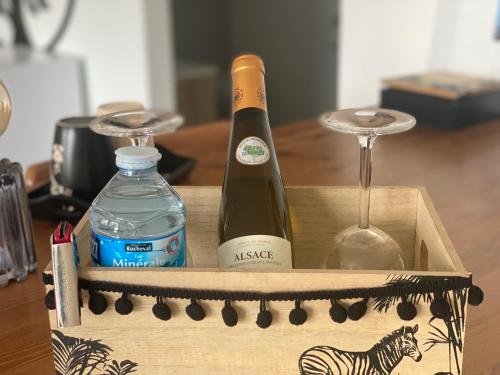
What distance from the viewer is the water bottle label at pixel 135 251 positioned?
543mm

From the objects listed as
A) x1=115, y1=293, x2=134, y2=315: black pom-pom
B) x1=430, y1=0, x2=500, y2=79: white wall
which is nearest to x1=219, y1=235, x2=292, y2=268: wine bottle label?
x1=115, y1=293, x2=134, y2=315: black pom-pom

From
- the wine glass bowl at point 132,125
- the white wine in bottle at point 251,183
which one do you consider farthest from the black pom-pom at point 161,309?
the wine glass bowl at point 132,125

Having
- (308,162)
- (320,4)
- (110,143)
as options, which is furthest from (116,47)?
(110,143)

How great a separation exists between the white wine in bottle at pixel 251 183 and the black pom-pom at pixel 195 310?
0.33 ft

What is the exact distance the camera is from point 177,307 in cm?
52

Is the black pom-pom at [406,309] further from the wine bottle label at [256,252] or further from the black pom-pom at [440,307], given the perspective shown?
the wine bottle label at [256,252]

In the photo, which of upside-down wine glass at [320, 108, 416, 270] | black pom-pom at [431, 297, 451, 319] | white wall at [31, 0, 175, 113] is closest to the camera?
black pom-pom at [431, 297, 451, 319]

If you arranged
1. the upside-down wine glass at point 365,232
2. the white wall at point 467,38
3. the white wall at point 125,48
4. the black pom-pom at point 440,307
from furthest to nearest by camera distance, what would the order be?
the white wall at point 125,48
the white wall at point 467,38
the upside-down wine glass at point 365,232
the black pom-pom at point 440,307

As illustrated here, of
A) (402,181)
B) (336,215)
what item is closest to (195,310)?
(336,215)

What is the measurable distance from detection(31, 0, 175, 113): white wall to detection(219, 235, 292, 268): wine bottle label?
2.53 m

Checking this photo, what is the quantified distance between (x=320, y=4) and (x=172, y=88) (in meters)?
1.16

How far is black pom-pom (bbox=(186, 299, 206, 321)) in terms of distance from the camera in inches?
20.2

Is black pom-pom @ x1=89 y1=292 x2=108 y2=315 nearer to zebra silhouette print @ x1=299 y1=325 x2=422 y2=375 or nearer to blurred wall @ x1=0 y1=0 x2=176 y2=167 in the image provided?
zebra silhouette print @ x1=299 y1=325 x2=422 y2=375

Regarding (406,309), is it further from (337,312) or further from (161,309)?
(161,309)
